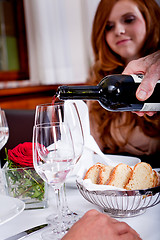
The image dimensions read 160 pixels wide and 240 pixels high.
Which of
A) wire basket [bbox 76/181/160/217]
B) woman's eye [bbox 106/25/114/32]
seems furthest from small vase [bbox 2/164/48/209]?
woman's eye [bbox 106/25/114/32]

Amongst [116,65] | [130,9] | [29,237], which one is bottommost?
[29,237]

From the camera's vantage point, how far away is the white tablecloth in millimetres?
579

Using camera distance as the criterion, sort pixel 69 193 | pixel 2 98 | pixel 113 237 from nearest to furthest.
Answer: pixel 113 237 < pixel 69 193 < pixel 2 98

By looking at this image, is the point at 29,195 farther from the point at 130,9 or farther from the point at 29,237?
the point at 130,9

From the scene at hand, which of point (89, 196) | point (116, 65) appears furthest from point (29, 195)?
point (116, 65)

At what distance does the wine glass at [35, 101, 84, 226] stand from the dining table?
0.03 metres

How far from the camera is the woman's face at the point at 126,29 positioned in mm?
1626

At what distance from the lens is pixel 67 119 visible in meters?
0.65

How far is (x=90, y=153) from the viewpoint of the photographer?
827 millimetres

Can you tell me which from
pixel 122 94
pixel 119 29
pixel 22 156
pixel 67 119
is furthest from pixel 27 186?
pixel 119 29

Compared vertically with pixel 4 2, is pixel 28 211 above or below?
below

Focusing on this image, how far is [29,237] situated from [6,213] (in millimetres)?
63

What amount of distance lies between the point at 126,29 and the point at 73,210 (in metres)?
1.18

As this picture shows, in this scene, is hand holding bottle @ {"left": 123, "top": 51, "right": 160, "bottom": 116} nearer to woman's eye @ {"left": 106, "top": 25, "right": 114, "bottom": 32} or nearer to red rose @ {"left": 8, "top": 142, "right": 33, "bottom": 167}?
red rose @ {"left": 8, "top": 142, "right": 33, "bottom": 167}
